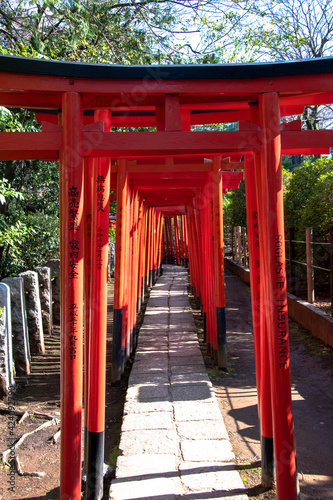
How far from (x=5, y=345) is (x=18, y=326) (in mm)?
746

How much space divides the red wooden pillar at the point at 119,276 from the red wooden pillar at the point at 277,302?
3.36 meters

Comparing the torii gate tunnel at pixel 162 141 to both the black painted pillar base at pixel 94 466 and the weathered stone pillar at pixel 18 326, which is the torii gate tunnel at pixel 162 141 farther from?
the weathered stone pillar at pixel 18 326

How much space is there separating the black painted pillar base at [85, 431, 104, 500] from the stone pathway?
0.12 metres

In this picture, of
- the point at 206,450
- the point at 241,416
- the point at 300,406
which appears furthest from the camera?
the point at 300,406

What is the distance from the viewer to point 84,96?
289 centimetres

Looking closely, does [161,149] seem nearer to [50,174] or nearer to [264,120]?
[264,120]

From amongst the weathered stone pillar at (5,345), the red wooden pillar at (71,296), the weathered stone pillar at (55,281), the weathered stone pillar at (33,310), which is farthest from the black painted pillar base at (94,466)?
the weathered stone pillar at (55,281)

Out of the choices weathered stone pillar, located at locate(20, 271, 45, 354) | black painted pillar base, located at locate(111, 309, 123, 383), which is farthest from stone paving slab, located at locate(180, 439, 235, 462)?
weathered stone pillar, located at locate(20, 271, 45, 354)

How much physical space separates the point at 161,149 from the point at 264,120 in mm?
672

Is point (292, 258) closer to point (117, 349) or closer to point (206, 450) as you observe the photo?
point (117, 349)

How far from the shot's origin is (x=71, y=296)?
9.08 ft

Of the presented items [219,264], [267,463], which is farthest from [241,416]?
[219,264]

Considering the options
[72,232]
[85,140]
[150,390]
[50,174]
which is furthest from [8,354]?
[50,174]

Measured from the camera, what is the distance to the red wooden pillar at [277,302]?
2.74 metres
